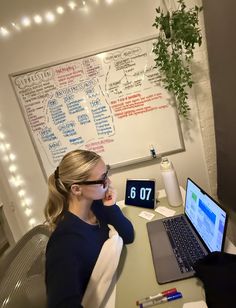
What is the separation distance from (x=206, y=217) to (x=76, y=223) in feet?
1.82

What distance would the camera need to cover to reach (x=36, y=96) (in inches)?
77.8

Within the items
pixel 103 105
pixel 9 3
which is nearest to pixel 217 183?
pixel 103 105

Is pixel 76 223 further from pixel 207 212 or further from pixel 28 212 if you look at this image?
pixel 28 212

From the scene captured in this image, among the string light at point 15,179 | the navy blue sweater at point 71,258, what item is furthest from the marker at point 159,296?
the string light at point 15,179

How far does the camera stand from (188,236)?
48.3 inches

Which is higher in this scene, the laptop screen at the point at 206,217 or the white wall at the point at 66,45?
the white wall at the point at 66,45

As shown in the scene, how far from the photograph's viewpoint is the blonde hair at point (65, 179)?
1.20 metres

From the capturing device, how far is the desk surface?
36.8 inches

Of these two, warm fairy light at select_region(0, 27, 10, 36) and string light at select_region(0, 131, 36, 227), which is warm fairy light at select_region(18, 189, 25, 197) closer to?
string light at select_region(0, 131, 36, 227)

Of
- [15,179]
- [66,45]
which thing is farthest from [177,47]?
[15,179]

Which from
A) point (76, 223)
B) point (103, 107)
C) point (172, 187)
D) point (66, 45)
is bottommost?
point (172, 187)

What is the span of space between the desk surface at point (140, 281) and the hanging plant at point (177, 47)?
101 cm

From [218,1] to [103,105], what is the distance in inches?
38.3

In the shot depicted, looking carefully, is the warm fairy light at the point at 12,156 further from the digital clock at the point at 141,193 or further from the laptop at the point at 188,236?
the laptop at the point at 188,236
